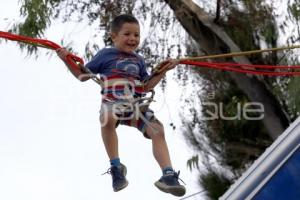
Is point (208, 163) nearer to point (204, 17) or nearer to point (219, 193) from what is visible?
point (219, 193)

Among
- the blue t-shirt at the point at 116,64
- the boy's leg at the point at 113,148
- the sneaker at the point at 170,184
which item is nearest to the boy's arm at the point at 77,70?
the blue t-shirt at the point at 116,64

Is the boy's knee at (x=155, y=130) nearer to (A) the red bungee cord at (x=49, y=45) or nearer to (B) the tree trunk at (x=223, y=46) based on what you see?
(A) the red bungee cord at (x=49, y=45)

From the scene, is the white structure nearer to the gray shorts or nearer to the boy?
the boy

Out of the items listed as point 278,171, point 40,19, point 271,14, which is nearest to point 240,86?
point 271,14

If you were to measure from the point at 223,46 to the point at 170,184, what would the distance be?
694 centimetres

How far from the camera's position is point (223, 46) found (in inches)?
480

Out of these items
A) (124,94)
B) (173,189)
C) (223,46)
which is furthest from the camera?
(223,46)

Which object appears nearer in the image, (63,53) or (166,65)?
(63,53)

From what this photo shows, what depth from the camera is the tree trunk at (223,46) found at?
1171 cm

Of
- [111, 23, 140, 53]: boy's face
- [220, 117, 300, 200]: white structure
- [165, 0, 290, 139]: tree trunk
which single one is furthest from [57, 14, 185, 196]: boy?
[165, 0, 290, 139]: tree trunk

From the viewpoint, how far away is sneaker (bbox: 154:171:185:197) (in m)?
5.37

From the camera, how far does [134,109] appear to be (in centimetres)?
550

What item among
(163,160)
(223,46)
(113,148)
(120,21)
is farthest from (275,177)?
(223,46)

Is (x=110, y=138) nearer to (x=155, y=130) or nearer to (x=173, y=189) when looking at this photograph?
(x=155, y=130)
